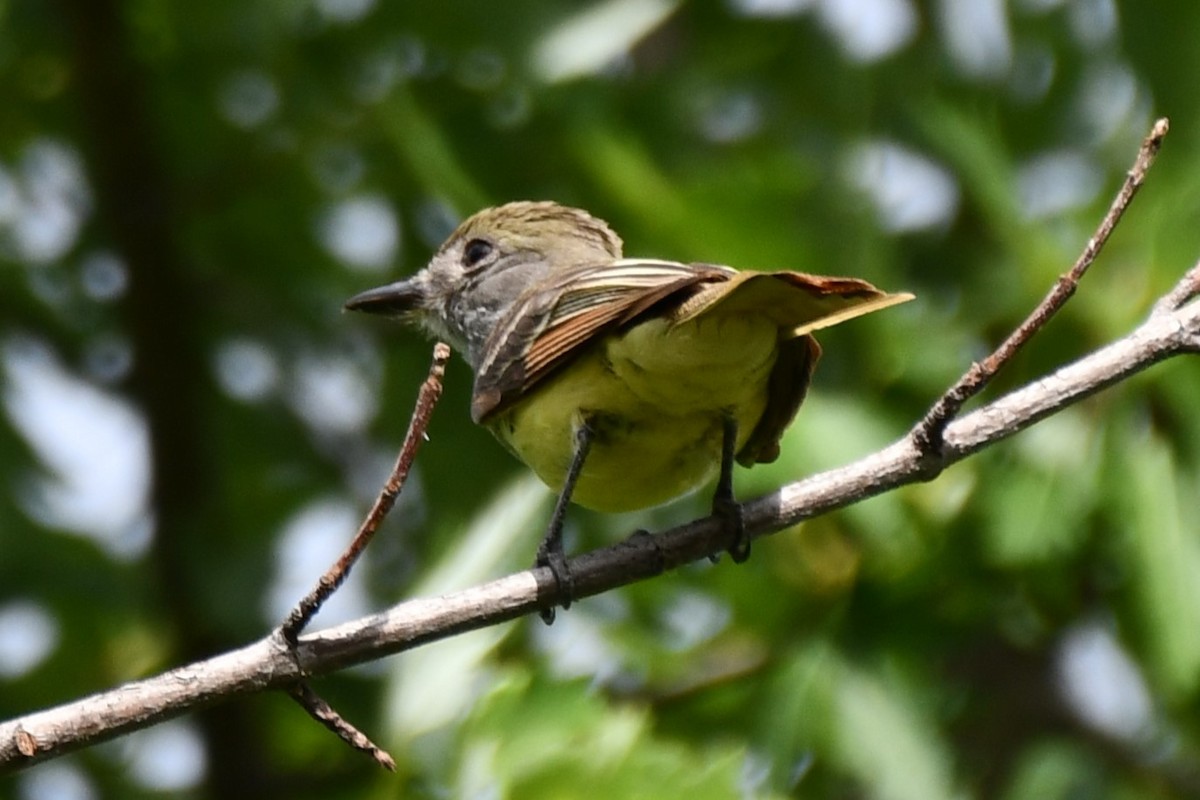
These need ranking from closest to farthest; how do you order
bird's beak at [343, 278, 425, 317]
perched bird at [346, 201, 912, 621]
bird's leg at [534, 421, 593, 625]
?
bird's leg at [534, 421, 593, 625] → perched bird at [346, 201, 912, 621] → bird's beak at [343, 278, 425, 317]

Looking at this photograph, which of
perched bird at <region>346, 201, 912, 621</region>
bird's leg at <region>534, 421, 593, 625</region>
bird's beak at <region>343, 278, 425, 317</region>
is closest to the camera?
bird's leg at <region>534, 421, 593, 625</region>

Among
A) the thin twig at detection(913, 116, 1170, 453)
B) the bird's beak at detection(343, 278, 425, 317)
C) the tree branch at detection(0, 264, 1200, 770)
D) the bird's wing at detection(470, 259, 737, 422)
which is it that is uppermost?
the bird's beak at detection(343, 278, 425, 317)

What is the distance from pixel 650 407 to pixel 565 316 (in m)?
0.40

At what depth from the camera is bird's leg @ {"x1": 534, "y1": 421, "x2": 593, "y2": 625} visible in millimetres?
3652

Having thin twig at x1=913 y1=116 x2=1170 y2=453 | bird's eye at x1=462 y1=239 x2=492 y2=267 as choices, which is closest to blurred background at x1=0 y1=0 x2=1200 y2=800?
bird's eye at x1=462 y1=239 x2=492 y2=267

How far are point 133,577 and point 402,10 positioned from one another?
213 cm

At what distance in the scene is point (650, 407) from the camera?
432 centimetres

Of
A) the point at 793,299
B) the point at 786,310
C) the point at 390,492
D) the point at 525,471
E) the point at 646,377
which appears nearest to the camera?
the point at 390,492

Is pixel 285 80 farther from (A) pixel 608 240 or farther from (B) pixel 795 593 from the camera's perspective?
(B) pixel 795 593

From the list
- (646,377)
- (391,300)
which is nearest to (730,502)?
(646,377)

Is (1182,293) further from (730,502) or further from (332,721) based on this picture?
(332,721)

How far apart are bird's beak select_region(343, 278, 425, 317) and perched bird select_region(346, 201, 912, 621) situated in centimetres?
56

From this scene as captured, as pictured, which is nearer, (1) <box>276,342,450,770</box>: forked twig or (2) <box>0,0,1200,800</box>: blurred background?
(1) <box>276,342,450,770</box>: forked twig

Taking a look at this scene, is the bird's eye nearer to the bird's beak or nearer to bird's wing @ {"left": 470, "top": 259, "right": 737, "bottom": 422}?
the bird's beak
